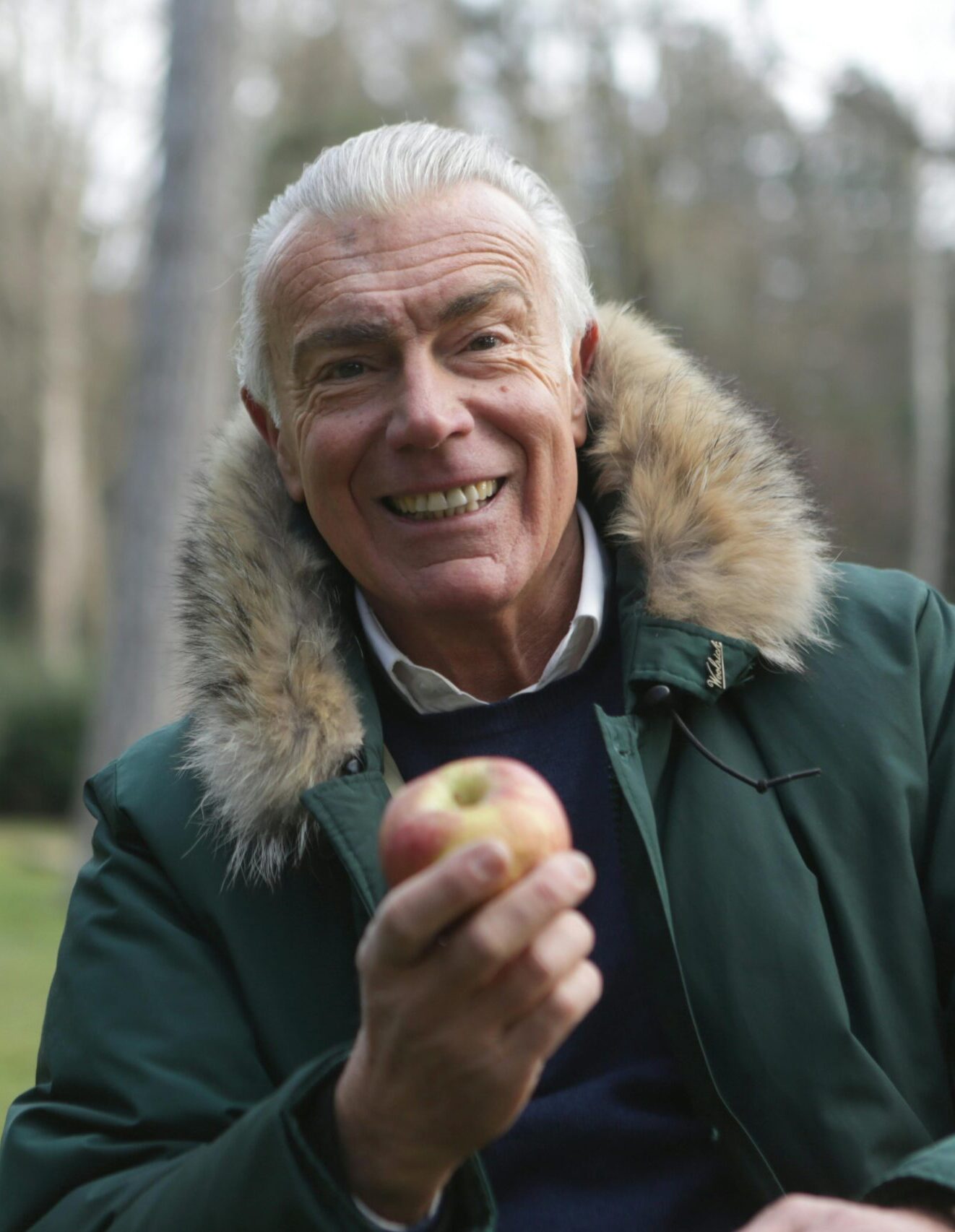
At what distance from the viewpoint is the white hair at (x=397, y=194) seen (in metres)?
2.46

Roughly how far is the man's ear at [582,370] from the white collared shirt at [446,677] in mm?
297

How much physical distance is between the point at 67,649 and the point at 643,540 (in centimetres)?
2069

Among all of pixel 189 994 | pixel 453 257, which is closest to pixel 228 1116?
pixel 189 994

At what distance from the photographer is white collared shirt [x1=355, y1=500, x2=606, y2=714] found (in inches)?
97.3

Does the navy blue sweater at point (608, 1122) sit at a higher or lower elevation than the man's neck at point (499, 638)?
lower

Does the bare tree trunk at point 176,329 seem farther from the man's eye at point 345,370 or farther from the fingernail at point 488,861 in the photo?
the fingernail at point 488,861

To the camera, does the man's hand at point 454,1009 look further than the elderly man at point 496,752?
No

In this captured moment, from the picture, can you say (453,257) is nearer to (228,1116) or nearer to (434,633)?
(434,633)

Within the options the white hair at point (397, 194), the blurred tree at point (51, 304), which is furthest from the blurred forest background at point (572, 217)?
the white hair at point (397, 194)

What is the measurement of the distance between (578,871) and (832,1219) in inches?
23.8

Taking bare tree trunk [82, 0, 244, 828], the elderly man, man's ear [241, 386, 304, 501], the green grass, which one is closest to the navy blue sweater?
the elderly man

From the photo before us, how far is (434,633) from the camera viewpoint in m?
2.51

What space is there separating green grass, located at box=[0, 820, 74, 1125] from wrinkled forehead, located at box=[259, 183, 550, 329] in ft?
11.7

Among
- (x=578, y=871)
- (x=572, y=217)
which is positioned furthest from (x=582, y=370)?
(x=572, y=217)
